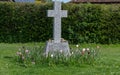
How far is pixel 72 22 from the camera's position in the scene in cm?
1944

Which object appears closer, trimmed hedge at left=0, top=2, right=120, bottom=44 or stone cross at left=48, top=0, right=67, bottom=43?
stone cross at left=48, top=0, right=67, bottom=43

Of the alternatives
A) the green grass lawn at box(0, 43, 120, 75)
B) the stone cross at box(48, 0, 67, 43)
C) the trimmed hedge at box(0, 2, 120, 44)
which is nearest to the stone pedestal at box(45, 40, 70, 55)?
the stone cross at box(48, 0, 67, 43)

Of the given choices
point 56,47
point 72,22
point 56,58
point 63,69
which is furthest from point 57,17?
point 72,22

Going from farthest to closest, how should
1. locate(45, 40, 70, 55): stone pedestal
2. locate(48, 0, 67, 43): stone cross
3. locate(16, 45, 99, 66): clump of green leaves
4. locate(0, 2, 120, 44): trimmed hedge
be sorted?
locate(0, 2, 120, 44): trimmed hedge
locate(48, 0, 67, 43): stone cross
locate(45, 40, 70, 55): stone pedestal
locate(16, 45, 99, 66): clump of green leaves

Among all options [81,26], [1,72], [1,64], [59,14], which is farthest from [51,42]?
[81,26]

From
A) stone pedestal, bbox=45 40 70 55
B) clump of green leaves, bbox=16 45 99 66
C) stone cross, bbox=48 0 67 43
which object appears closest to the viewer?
clump of green leaves, bbox=16 45 99 66

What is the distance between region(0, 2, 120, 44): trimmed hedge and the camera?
63.7 feet

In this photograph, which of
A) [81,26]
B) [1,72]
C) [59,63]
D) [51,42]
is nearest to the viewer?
[1,72]

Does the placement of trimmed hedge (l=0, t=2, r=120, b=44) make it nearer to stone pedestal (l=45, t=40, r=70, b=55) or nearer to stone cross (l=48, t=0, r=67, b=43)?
stone cross (l=48, t=0, r=67, b=43)

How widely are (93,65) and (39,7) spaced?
8.59 meters

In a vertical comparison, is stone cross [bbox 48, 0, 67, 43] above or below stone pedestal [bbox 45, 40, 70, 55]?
above

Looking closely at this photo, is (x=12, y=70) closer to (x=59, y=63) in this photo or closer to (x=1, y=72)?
(x=1, y=72)

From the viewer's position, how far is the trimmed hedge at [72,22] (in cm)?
1942

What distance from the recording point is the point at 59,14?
12953 millimetres
